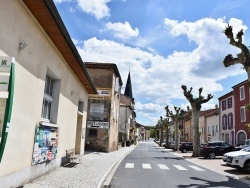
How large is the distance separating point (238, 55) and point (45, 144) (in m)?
A: 9.86

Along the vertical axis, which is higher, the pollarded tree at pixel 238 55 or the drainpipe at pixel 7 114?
the pollarded tree at pixel 238 55

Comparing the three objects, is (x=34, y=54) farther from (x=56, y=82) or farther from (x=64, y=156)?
(x=64, y=156)

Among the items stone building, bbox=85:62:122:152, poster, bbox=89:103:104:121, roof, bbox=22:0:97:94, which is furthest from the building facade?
roof, bbox=22:0:97:94

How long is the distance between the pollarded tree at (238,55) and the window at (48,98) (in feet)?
28.3

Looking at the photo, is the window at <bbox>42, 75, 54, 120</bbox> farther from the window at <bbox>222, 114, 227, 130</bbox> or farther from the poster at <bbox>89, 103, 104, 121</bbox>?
the window at <bbox>222, 114, 227, 130</bbox>

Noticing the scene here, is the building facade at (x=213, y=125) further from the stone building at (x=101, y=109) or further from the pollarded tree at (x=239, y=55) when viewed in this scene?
the pollarded tree at (x=239, y=55)

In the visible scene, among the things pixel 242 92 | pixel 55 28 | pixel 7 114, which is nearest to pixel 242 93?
pixel 242 92

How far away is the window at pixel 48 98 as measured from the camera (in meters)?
10.3

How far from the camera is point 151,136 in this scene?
188 m

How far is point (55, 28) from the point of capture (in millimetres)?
8328

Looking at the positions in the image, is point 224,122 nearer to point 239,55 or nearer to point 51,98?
point 239,55

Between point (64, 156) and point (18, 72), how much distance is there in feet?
23.3

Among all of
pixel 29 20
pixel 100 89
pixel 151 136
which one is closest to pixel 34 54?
pixel 29 20

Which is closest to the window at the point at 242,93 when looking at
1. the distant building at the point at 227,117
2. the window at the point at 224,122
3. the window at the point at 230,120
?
the distant building at the point at 227,117
